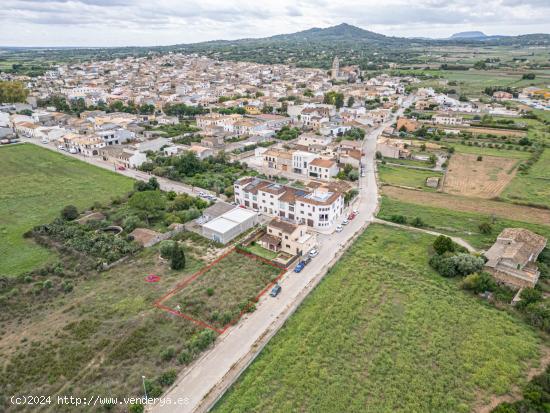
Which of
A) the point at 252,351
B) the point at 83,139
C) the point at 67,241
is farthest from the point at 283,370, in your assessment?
the point at 83,139

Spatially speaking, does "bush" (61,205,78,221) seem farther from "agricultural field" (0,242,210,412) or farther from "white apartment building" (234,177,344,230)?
"white apartment building" (234,177,344,230)

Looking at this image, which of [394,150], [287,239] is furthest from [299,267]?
[394,150]

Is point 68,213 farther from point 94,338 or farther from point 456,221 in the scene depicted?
point 456,221

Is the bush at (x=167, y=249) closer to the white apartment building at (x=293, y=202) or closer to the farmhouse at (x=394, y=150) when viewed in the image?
the white apartment building at (x=293, y=202)

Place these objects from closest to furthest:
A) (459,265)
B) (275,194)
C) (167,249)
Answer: (459,265), (167,249), (275,194)

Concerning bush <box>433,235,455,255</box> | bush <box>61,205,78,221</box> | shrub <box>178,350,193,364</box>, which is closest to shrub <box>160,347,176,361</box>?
shrub <box>178,350,193,364</box>

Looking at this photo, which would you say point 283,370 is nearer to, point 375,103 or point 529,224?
point 529,224

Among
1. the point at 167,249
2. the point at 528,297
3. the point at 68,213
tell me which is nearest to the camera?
the point at 528,297
